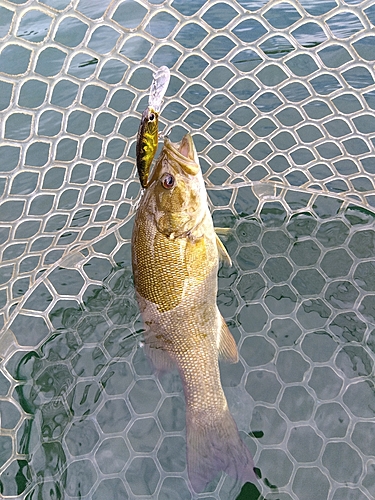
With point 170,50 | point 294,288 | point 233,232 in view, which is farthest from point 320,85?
point 294,288

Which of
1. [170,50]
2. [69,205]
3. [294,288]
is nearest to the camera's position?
[294,288]

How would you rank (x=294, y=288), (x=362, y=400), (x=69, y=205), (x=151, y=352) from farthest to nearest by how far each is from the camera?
(x=69, y=205), (x=294, y=288), (x=362, y=400), (x=151, y=352)

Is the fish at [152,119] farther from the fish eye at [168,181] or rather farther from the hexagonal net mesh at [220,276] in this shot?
the hexagonal net mesh at [220,276]

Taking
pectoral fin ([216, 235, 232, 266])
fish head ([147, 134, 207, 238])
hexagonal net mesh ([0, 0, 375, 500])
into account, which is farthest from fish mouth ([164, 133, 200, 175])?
hexagonal net mesh ([0, 0, 375, 500])

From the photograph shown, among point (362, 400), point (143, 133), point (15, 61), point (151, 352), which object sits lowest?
point (362, 400)

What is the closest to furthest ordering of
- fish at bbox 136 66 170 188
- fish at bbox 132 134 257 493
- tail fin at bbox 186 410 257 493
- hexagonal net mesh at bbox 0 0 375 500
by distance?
fish at bbox 136 66 170 188, fish at bbox 132 134 257 493, tail fin at bbox 186 410 257 493, hexagonal net mesh at bbox 0 0 375 500

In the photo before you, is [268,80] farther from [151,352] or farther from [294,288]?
[151,352]

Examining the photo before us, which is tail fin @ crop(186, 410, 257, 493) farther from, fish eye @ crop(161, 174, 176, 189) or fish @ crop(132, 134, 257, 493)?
fish eye @ crop(161, 174, 176, 189)
